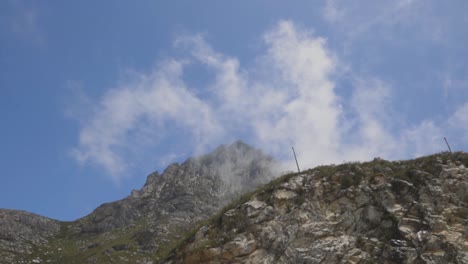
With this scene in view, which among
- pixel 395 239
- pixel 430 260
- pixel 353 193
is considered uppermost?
pixel 353 193

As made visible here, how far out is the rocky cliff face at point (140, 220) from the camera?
11594cm

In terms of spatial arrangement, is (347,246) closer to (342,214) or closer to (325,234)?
(325,234)

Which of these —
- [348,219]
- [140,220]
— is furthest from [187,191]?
[348,219]

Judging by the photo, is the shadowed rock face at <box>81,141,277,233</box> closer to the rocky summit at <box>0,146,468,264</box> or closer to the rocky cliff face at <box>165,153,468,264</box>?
the rocky summit at <box>0,146,468,264</box>

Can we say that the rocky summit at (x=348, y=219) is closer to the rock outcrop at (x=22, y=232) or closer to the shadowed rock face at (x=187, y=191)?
the rock outcrop at (x=22, y=232)

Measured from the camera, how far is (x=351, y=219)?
79.8 ft

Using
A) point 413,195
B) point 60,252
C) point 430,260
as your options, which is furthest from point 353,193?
point 60,252

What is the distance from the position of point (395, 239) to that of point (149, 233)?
370 ft

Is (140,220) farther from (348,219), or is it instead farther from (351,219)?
(351,219)

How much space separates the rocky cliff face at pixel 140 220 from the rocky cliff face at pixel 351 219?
66.4 m

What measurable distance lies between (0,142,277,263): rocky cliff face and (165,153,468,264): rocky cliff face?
6643cm

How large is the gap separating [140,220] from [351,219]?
137192 millimetres

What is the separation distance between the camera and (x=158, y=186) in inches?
7096

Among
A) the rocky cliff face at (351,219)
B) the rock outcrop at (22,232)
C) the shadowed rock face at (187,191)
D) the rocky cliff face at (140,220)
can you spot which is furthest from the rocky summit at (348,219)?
the shadowed rock face at (187,191)
